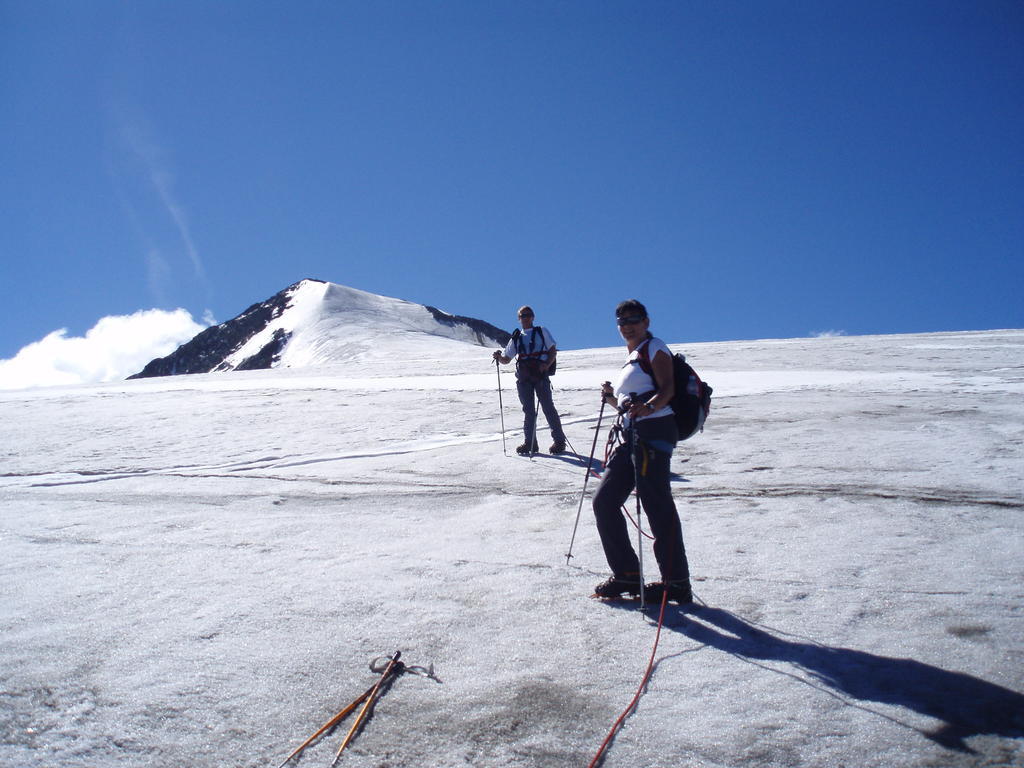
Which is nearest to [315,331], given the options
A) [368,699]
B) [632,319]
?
[632,319]

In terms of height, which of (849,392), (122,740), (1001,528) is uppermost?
(849,392)

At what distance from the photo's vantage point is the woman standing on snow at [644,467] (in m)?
4.43

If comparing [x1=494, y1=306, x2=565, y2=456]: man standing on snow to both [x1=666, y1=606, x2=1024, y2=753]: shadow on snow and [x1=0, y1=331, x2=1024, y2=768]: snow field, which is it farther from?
[x1=666, y1=606, x2=1024, y2=753]: shadow on snow

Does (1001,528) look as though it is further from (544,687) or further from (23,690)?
(23,690)

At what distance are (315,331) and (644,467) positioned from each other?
10806cm

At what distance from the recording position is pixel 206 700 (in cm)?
350

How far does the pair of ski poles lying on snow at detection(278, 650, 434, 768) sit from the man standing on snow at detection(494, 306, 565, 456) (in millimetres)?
6082

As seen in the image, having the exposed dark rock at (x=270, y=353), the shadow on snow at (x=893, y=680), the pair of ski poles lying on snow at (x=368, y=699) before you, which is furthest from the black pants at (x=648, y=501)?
the exposed dark rock at (x=270, y=353)

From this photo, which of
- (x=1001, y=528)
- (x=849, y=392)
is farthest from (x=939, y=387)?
(x=1001, y=528)

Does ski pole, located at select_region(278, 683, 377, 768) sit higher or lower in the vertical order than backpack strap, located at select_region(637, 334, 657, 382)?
lower

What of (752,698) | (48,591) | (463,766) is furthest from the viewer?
(48,591)

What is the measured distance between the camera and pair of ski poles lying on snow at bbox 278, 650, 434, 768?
10.3 ft

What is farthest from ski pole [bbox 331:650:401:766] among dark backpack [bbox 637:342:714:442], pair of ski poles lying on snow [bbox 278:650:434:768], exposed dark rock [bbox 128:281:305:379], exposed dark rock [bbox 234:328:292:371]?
exposed dark rock [bbox 128:281:305:379]

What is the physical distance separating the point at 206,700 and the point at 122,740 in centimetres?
40
